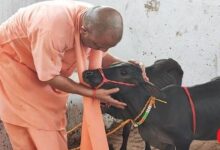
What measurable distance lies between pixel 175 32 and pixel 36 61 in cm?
258

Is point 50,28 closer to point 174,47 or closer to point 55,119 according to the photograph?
point 55,119

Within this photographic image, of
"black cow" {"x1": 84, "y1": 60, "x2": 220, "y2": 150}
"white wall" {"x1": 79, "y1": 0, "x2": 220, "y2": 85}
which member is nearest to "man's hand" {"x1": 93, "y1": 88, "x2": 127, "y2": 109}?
"black cow" {"x1": 84, "y1": 60, "x2": 220, "y2": 150}

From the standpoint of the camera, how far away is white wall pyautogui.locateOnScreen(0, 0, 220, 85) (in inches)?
189

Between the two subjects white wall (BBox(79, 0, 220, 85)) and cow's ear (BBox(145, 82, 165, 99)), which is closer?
cow's ear (BBox(145, 82, 165, 99))

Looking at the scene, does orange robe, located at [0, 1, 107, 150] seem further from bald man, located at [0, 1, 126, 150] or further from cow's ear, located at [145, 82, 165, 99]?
cow's ear, located at [145, 82, 165, 99]

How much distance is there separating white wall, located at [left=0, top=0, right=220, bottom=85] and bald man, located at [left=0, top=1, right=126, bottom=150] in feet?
6.16

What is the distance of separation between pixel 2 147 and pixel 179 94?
5.11 ft

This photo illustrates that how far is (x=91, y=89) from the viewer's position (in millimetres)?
2889

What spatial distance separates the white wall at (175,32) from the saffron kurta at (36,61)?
6.94ft

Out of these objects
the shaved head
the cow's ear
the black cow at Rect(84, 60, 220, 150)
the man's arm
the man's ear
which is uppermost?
the shaved head

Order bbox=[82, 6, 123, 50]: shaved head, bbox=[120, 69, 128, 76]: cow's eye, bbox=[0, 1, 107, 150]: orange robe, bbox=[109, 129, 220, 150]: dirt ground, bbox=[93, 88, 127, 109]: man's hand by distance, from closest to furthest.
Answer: bbox=[82, 6, 123, 50]: shaved head → bbox=[0, 1, 107, 150]: orange robe → bbox=[93, 88, 127, 109]: man's hand → bbox=[120, 69, 128, 76]: cow's eye → bbox=[109, 129, 220, 150]: dirt ground

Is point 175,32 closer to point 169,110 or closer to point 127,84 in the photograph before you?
point 169,110

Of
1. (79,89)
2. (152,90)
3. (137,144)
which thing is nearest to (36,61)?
(79,89)

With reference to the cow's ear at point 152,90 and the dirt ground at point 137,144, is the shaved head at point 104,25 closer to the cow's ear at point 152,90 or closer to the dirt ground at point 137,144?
the cow's ear at point 152,90
